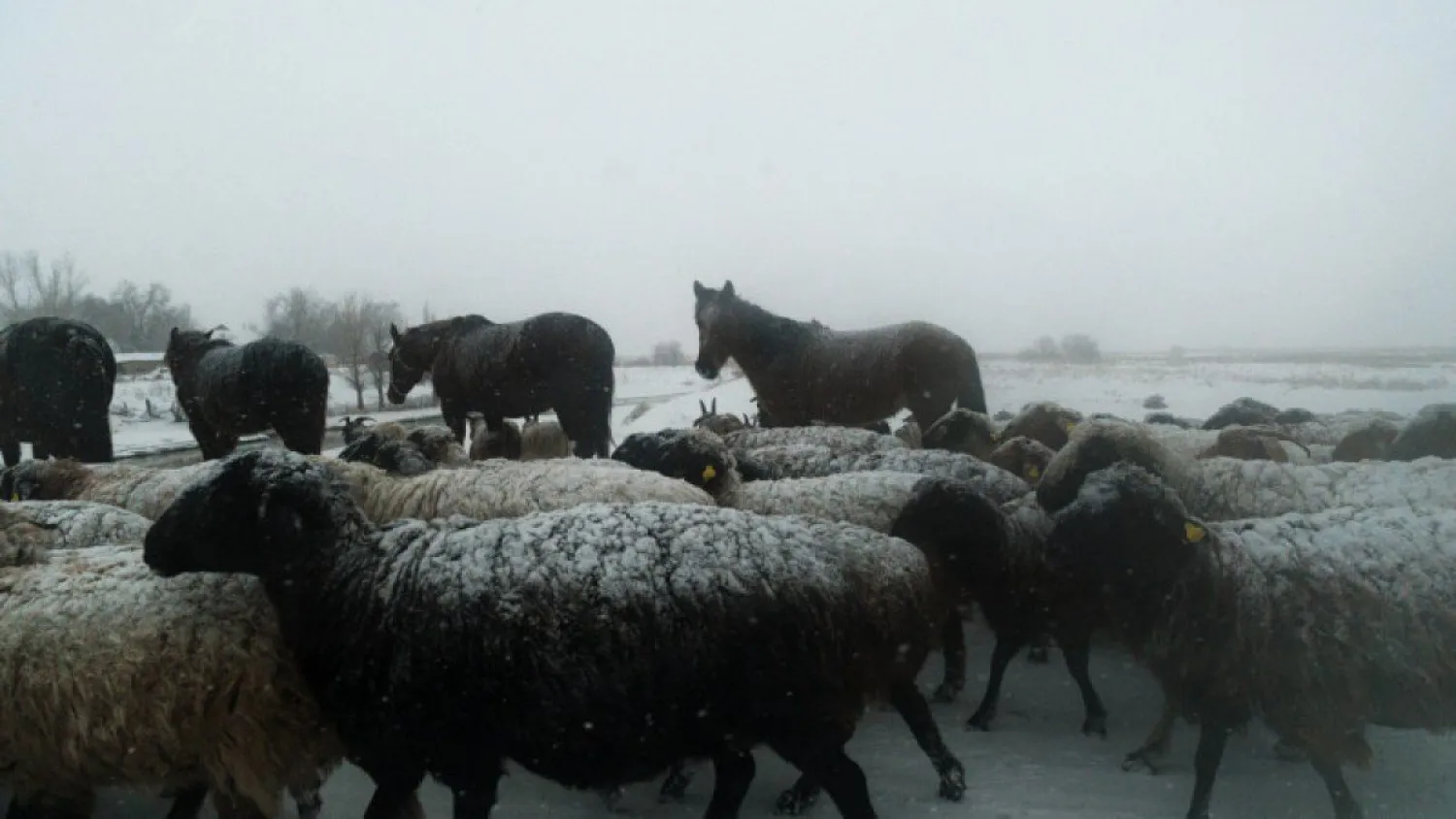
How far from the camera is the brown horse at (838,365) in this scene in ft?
32.5

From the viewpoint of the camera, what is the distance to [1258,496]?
5.90 meters

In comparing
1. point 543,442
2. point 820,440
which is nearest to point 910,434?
point 820,440

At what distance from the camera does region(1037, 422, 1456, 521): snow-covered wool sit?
5.63 metres

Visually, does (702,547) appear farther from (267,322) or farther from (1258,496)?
(267,322)

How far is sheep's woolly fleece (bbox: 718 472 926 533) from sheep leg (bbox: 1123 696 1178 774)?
182cm

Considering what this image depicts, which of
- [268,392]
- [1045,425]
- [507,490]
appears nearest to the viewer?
[507,490]

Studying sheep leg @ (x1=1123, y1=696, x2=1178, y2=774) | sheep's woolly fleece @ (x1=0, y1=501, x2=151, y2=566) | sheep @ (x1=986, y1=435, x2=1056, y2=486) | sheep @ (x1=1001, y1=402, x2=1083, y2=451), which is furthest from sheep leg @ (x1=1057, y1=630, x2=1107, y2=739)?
sheep's woolly fleece @ (x1=0, y1=501, x2=151, y2=566)

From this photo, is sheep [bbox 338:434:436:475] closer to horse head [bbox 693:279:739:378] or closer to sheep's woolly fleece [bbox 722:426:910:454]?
sheep's woolly fleece [bbox 722:426:910:454]

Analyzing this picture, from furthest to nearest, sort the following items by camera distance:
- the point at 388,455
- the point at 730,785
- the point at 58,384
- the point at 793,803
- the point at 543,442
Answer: the point at 543,442 < the point at 58,384 < the point at 388,455 < the point at 793,803 < the point at 730,785

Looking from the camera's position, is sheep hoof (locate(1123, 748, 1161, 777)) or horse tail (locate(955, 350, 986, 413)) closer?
sheep hoof (locate(1123, 748, 1161, 777))

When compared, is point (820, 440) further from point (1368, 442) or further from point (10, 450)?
point (10, 450)

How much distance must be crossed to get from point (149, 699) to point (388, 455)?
3886 millimetres

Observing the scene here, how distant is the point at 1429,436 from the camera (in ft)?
22.8

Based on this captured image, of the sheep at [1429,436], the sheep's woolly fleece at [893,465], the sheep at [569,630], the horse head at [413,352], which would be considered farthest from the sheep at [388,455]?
the sheep at [1429,436]
